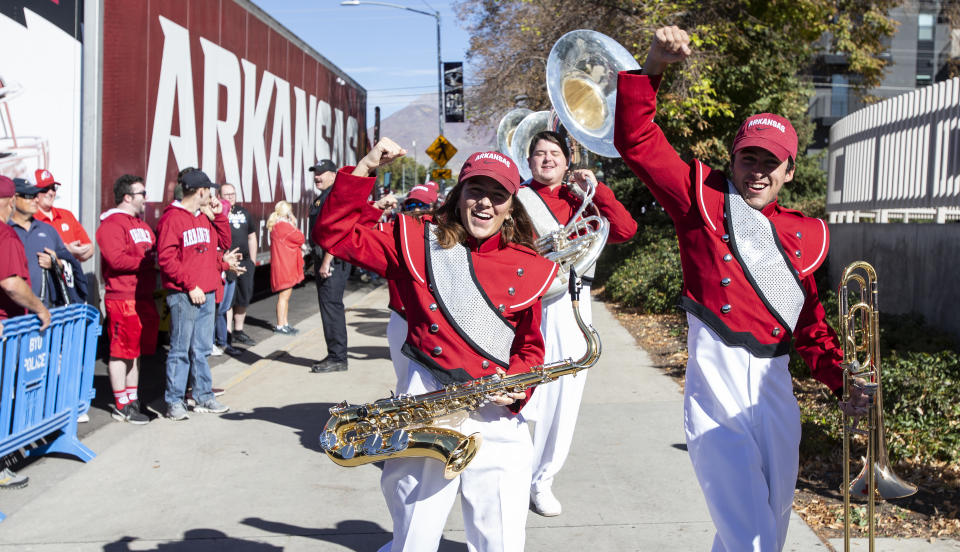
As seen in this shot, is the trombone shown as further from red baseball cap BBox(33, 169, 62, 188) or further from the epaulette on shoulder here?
red baseball cap BBox(33, 169, 62, 188)

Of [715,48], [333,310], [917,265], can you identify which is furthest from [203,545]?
[715,48]

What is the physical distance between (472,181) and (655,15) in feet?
38.9

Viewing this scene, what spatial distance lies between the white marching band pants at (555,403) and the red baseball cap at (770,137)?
205cm

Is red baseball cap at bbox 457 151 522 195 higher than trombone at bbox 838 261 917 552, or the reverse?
red baseball cap at bbox 457 151 522 195

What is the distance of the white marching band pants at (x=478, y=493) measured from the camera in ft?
9.94

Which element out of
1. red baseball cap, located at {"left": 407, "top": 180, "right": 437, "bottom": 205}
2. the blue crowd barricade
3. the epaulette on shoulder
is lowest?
the blue crowd barricade

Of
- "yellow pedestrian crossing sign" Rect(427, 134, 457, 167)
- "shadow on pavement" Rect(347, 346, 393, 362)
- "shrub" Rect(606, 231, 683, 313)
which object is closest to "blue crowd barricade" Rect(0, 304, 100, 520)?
"shadow on pavement" Rect(347, 346, 393, 362)

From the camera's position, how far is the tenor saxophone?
2.94 meters

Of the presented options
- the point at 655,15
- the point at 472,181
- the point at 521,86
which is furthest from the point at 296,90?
the point at 472,181

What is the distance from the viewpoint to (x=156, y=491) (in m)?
5.51

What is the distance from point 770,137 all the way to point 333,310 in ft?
22.4

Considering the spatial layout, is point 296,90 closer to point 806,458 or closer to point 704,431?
point 806,458

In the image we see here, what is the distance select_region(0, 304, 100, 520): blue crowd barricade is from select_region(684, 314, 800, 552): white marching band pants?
4165 millimetres

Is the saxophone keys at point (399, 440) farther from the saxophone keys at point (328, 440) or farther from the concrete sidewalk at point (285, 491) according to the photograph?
the concrete sidewalk at point (285, 491)
